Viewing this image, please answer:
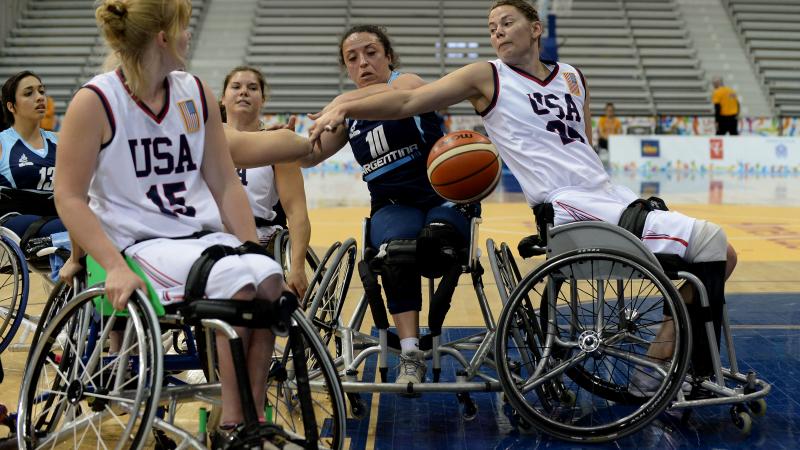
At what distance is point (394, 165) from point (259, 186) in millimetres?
787

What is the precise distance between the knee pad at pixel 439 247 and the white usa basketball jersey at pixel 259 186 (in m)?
1.02

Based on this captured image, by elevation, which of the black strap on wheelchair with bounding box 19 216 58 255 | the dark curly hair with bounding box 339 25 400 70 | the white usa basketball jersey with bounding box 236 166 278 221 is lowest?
the black strap on wheelchair with bounding box 19 216 58 255

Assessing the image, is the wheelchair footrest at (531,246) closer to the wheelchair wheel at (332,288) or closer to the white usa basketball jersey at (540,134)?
the white usa basketball jersey at (540,134)

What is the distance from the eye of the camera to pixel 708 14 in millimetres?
22484

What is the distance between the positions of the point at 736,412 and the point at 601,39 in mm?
19590

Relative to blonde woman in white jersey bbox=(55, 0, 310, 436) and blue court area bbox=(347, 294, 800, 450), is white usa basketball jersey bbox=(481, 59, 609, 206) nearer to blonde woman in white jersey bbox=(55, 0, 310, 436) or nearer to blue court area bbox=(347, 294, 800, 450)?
blue court area bbox=(347, 294, 800, 450)

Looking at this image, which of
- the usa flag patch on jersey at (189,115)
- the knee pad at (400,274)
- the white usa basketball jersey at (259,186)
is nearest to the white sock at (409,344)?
the knee pad at (400,274)

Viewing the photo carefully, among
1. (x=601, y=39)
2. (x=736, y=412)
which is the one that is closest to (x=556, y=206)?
(x=736, y=412)

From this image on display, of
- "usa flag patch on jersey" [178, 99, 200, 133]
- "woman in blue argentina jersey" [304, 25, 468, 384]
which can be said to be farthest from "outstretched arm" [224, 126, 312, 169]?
"usa flag patch on jersey" [178, 99, 200, 133]

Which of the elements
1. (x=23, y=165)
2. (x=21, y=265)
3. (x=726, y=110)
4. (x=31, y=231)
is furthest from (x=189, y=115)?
(x=726, y=110)

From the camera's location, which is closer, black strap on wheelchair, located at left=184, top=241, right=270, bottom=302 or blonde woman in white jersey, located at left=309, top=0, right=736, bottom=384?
black strap on wheelchair, located at left=184, top=241, right=270, bottom=302

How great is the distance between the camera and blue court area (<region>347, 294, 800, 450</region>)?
2973 millimetres

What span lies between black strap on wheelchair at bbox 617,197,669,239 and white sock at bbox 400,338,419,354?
810 millimetres

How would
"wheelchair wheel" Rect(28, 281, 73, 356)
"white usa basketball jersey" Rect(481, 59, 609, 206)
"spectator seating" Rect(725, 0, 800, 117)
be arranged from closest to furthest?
"wheelchair wheel" Rect(28, 281, 73, 356), "white usa basketball jersey" Rect(481, 59, 609, 206), "spectator seating" Rect(725, 0, 800, 117)
